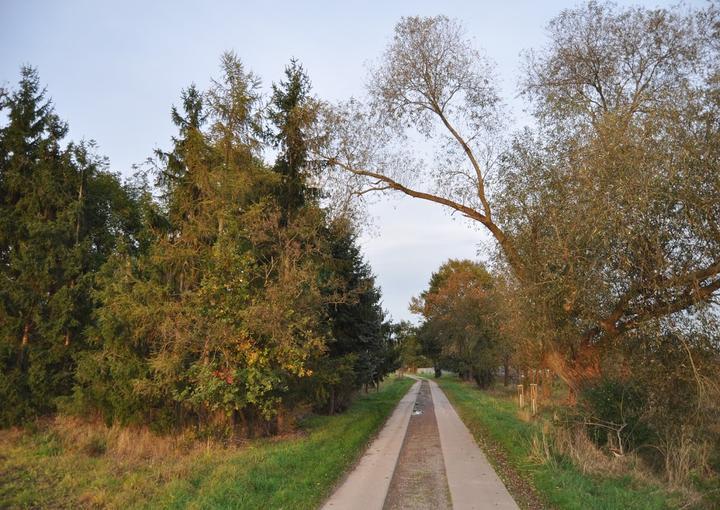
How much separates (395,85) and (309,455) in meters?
9.89

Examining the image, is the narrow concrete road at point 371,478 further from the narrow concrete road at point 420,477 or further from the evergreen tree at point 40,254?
the evergreen tree at point 40,254

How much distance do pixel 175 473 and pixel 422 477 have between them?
15.7 ft

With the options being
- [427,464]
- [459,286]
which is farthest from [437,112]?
[459,286]

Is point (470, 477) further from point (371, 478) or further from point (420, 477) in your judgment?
point (371, 478)

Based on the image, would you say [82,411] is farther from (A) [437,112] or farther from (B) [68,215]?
(A) [437,112]

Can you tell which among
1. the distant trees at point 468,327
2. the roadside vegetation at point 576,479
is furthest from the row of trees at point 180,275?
the distant trees at point 468,327

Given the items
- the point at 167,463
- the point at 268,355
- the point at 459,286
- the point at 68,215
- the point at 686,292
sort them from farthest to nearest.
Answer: the point at 459,286 → the point at 68,215 → the point at 268,355 → the point at 167,463 → the point at 686,292

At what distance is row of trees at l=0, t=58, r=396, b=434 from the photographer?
12.0m

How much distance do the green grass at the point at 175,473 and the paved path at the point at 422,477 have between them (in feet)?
1.64

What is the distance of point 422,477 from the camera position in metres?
10.1

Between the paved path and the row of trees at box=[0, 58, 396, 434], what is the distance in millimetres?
2894

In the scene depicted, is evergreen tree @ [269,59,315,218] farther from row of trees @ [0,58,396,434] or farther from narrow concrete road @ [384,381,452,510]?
narrow concrete road @ [384,381,452,510]

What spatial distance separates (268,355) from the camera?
40.4ft

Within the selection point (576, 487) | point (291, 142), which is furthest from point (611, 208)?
point (291, 142)
